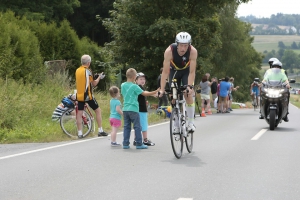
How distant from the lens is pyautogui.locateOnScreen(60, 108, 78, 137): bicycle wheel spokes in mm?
13844

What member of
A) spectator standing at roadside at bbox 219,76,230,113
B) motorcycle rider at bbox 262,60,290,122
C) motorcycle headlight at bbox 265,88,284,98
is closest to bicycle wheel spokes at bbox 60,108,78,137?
motorcycle headlight at bbox 265,88,284,98

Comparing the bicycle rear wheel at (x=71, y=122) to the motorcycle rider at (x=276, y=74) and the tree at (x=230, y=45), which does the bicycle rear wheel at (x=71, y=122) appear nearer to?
the motorcycle rider at (x=276, y=74)

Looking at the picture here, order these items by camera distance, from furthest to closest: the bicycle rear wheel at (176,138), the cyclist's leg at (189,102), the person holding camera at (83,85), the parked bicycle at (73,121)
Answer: the parked bicycle at (73,121) < the person holding camera at (83,85) < the cyclist's leg at (189,102) < the bicycle rear wheel at (176,138)

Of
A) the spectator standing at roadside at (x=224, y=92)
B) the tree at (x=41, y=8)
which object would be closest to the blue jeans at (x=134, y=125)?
the spectator standing at roadside at (x=224, y=92)

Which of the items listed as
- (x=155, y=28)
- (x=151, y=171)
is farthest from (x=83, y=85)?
(x=155, y=28)

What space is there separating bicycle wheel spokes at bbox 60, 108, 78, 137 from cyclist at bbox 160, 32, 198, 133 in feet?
12.8

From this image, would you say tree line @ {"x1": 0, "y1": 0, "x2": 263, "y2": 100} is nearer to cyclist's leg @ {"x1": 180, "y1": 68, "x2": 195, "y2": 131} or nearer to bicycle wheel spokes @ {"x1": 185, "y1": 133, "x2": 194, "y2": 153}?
bicycle wheel spokes @ {"x1": 185, "y1": 133, "x2": 194, "y2": 153}

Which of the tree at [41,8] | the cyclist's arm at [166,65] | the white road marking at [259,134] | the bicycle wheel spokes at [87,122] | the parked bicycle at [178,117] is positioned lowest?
the white road marking at [259,134]

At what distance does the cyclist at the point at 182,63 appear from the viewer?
1007 cm

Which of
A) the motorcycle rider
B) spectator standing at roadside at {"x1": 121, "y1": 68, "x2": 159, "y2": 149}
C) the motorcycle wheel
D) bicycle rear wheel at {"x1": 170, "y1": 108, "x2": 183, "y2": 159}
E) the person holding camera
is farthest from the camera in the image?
the motorcycle rider

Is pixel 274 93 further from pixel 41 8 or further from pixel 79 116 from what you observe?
pixel 41 8

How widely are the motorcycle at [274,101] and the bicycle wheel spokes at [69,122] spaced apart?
5.31m

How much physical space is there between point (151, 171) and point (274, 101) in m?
8.27

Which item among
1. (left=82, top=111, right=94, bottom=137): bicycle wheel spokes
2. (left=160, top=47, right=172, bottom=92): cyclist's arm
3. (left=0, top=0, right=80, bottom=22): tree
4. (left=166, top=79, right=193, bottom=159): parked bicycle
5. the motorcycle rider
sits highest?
(left=0, top=0, right=80, bottom=22): tree
